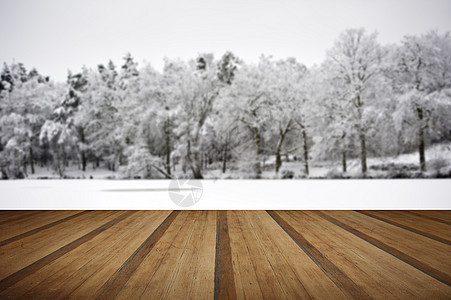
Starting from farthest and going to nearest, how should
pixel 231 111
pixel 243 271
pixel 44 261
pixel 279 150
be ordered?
pixel 231 111, pixel 279 150, pixel 44 261, pixel 243 271

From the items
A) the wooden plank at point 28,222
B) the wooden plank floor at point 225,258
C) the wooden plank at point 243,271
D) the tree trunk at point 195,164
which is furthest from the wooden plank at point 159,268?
the tree trunk at point 195,164

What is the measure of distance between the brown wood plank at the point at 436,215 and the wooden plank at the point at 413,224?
0.16 meters

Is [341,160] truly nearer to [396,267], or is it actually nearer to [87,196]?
[396,267]

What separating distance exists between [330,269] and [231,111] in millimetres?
4491

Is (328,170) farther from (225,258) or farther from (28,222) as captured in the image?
(28,222)

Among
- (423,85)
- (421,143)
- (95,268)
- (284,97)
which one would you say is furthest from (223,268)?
(423,85)

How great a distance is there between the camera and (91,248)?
5.84 feet

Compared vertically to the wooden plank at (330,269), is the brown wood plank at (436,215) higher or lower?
lower

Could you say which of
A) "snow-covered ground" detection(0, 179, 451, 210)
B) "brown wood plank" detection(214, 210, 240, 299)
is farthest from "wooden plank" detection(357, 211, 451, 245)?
"brown wood plank" detection(214, 210, 240, 299)

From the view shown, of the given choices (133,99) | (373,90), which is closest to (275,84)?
(373,90)

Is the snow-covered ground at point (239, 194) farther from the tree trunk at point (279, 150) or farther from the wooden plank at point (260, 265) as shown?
the wooden plank at point (260, 265)

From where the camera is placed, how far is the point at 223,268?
56.3 inches

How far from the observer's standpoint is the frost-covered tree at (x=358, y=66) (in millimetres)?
5156

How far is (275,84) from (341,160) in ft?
7.00
